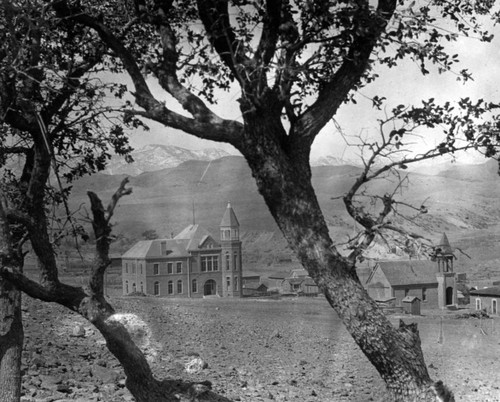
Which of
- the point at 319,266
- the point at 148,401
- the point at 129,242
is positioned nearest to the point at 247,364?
the point at 148,401

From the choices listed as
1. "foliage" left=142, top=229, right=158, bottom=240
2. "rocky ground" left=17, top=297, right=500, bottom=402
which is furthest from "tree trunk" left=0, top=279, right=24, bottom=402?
"foliage" left=142, top=229, right=158, bottom=240

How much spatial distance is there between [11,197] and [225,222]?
1710 inches

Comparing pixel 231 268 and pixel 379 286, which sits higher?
pixel 231 268

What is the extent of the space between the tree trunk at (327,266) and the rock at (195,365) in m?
5.05

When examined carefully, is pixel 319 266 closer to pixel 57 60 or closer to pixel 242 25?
pixel 242 25

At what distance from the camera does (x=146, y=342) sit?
10.5 meters

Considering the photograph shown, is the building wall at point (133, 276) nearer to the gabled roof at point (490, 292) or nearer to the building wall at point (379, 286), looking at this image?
the building wall at point (379, 286)

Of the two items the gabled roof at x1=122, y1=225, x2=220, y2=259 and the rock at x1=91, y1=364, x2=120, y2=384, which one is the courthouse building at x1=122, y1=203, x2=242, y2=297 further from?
the rock at x1=91, y1=364, x2=120, y2=384

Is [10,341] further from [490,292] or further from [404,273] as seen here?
[404,273]

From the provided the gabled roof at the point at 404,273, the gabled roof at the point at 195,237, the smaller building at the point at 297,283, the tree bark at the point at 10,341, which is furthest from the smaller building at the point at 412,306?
the tree bark at the point at 10,341

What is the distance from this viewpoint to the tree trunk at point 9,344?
593 centimetres

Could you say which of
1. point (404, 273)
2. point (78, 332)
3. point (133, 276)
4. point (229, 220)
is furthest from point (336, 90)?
point (229, 220)

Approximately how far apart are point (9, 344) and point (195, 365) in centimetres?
386

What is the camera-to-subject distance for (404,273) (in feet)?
156
